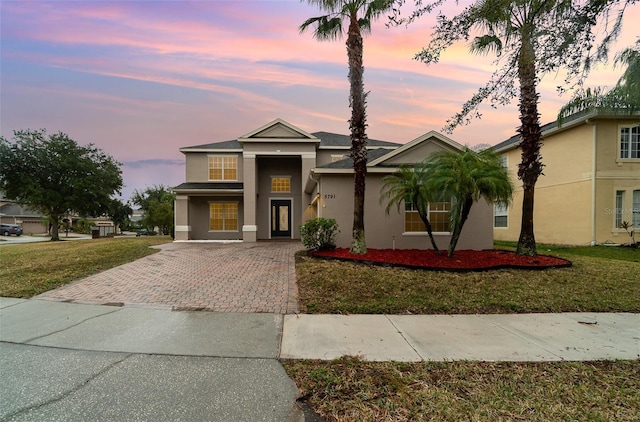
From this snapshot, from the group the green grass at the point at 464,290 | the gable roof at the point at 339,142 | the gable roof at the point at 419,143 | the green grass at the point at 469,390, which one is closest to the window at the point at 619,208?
the green grass at the point at 464,290

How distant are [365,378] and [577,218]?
720 inches

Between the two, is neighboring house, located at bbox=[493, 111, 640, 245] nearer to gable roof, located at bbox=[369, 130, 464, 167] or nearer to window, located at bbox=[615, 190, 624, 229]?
window, located at bbox=[615, 190, 624, 229]

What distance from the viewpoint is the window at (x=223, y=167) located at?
1988cm

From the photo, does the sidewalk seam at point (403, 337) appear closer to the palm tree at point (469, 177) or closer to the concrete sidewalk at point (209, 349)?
the concrete sidewalk at point (209, 349)

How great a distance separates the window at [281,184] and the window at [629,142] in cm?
1810

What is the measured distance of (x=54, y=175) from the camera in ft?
82.7

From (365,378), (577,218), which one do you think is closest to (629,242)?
(577,218)

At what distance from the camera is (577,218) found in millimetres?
15852

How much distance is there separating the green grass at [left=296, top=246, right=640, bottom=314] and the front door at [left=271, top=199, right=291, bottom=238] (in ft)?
35.2

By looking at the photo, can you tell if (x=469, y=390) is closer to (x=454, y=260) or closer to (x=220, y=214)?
(x=454, y=260)

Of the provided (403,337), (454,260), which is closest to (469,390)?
(403,337)

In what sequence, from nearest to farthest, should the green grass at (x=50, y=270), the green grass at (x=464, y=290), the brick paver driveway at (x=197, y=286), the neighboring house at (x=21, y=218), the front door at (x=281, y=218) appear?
the green grass at (x=464, y=290)
the brick paver driveway at (x=197, y=286)
the green grass at (x=50, y=270)
the front door at (x=281, y=218)
the neighboring house at (x=21, y=218)

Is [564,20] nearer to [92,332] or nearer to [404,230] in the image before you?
[404,230]

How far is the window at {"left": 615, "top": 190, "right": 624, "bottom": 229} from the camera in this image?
49.4ft
